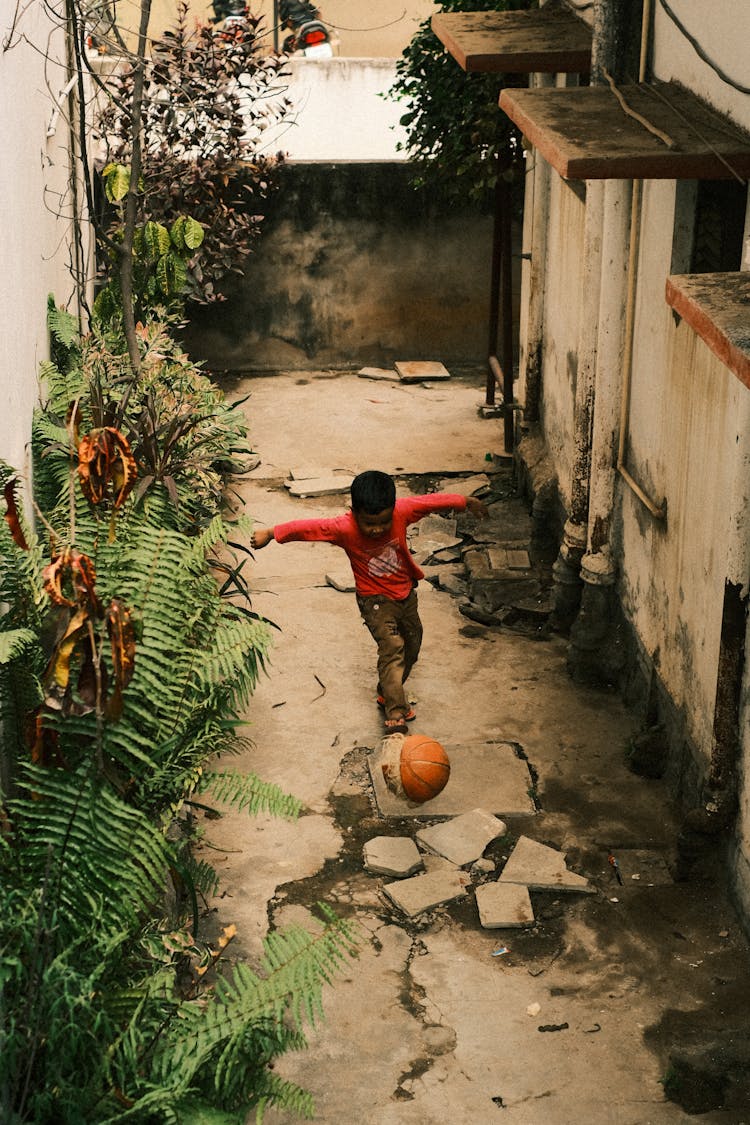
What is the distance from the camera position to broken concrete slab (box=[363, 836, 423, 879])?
5.77m

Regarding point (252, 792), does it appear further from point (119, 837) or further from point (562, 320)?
point (562, 320)

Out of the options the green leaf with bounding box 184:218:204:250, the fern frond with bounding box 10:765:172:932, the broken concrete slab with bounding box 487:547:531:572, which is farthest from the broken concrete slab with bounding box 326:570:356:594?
the fern frond with bounding box 10:765:172:932

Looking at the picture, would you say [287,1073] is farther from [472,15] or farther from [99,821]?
[472,15]

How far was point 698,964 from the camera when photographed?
5191 mm

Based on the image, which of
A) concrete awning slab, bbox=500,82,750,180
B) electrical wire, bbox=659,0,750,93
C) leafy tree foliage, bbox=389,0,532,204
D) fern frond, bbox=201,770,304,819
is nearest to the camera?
fern frond, bbox=201,770,304,819

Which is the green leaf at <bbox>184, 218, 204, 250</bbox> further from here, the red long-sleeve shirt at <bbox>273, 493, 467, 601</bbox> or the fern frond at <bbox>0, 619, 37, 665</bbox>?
the fern frond at <bbox>0, 619, 37, 665</bbox>

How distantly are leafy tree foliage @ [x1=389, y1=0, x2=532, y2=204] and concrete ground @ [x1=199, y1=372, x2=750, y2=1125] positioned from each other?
3681 millimetres

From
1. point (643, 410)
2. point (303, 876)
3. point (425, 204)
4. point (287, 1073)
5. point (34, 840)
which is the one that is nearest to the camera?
point (34, 840)

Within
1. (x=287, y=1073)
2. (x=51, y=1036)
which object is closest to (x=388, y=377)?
(x=287, y=1073)


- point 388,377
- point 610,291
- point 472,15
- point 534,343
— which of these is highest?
point 472,15

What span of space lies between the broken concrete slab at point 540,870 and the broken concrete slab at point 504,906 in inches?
2.3

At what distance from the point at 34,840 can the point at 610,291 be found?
4.39 meters

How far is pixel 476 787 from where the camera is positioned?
640cm

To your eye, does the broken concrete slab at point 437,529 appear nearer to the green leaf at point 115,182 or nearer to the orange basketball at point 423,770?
the green leaf at point 115,182
